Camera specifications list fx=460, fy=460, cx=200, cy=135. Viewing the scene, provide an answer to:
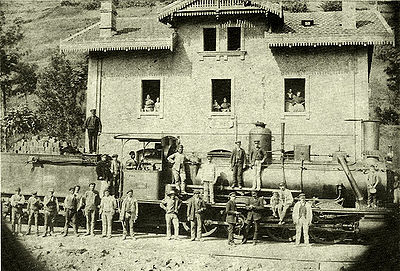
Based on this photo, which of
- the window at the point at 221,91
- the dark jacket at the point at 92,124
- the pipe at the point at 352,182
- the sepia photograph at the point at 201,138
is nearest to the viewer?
the sepia photograph at the point at 201,138

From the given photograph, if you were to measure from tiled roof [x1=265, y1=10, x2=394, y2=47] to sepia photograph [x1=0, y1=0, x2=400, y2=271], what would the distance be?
0.13ft

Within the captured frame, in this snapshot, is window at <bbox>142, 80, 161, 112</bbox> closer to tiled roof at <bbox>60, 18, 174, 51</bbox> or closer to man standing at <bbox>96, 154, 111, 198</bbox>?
tiled roof at <bbox>60, 18, 174, 51</bbox>

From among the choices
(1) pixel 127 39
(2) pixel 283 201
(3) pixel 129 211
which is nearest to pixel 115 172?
(3) pixel 129 211

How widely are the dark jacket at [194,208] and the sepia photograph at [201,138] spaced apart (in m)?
0.05

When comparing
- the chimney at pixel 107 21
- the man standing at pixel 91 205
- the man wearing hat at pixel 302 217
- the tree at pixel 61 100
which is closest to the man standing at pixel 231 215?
the man wearing hat at pixel 302 217

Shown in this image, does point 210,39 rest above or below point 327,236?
above

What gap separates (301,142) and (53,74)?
923 centimetres

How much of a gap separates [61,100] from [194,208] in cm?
905

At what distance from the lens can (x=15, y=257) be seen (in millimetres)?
9648

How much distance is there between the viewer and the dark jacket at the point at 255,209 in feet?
34.2

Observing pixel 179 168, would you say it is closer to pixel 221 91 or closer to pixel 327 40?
pixel 221 91

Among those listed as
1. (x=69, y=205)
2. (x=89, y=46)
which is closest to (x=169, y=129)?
(x=89, y=46)

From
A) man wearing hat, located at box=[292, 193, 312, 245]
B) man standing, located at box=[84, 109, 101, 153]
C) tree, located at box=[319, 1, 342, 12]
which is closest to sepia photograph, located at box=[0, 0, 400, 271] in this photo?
man wearing hat, located at box=[292, 193, 312, 245]

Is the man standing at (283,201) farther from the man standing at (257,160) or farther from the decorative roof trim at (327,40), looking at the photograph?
the decorative roof trim at (327,40)
